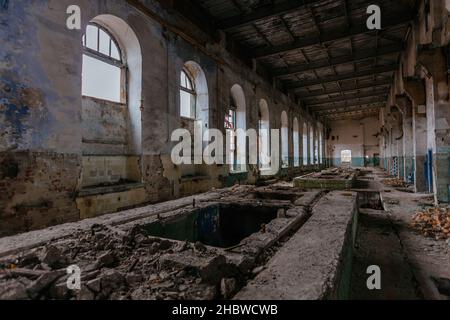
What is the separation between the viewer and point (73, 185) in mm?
4496

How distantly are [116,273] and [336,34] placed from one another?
10.3 metres

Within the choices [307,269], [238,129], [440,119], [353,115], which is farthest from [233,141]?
[353,115]

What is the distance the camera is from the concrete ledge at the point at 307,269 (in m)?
1.52

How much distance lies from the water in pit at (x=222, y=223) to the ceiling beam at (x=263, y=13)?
6.29 meters

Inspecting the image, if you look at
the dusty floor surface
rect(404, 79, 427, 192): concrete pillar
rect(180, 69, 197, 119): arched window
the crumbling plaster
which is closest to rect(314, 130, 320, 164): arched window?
rect(404, 79, 427, 192): concrete pillar

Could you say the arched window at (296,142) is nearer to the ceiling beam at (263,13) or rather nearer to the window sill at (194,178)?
the ceiling beam at (263,13)

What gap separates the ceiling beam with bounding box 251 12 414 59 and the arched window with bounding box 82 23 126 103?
6755mm

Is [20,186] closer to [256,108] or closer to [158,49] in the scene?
[158,49]

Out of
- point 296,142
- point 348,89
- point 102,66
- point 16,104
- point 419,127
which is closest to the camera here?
point 16,104

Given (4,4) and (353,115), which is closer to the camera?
(4,4)

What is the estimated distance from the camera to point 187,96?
8.34 meters

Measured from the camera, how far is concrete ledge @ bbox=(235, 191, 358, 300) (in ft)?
4.99

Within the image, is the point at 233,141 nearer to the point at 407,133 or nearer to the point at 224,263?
the point at 407,133

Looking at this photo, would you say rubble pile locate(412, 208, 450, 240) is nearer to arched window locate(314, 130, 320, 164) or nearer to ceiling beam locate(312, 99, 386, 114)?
ceiling beam locate(312, 99, 386, 114)
